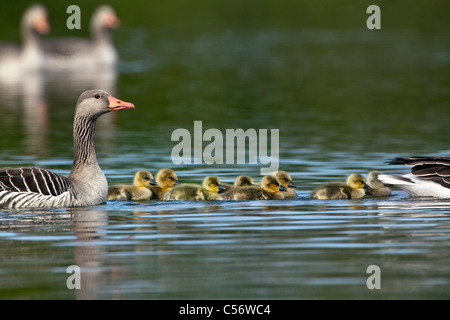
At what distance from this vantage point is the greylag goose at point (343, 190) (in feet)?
49.2

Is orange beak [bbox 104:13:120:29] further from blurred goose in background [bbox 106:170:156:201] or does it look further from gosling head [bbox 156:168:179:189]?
blurred goose in background [bbox 106:170:156:201]

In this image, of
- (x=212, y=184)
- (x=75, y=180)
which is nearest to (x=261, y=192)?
(x=212, y=184)

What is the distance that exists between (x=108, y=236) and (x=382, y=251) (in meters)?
3.33

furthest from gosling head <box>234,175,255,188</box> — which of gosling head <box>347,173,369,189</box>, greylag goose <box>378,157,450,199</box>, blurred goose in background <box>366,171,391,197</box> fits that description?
greylag goose <box>378,157,450,199</box>

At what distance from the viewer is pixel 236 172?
60.0 feet

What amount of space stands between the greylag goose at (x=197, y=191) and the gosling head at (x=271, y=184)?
2.27ft

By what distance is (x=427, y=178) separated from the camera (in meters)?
14.9

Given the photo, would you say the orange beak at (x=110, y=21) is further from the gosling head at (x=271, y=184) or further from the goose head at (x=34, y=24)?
the gosling head at (x=271, y=184)

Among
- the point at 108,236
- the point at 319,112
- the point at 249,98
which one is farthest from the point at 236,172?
the point at 249,98

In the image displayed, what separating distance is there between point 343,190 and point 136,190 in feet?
10.3

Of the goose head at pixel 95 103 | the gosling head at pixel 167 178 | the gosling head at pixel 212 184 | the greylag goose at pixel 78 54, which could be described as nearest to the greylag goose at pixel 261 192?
the gosling head at pixel 212 184

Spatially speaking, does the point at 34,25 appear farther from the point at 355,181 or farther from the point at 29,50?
the point at 355,181
